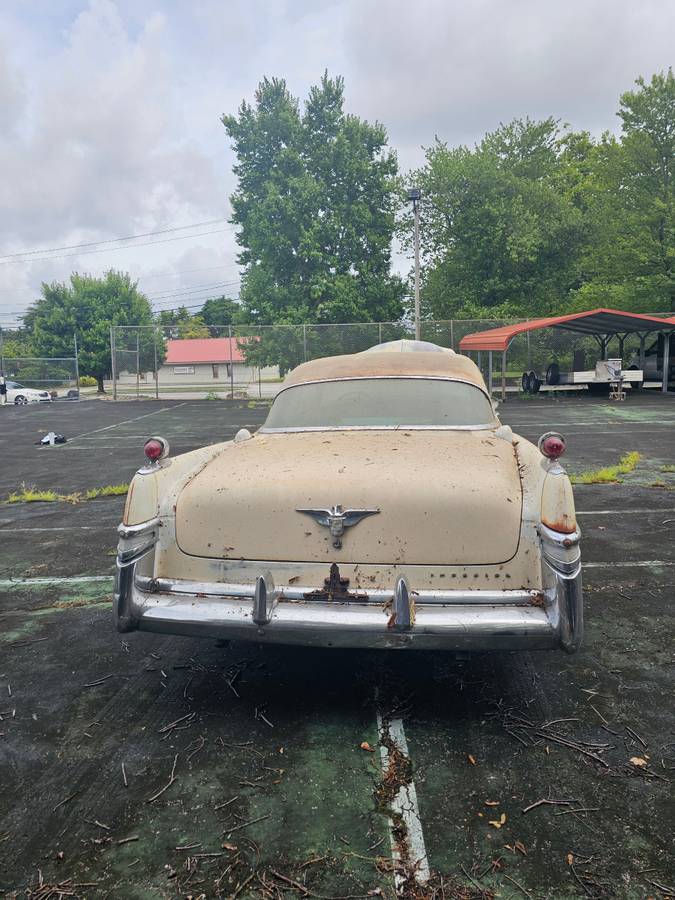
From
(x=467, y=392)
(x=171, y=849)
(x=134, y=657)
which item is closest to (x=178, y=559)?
(x=134, y=657)

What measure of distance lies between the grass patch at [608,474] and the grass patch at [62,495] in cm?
603

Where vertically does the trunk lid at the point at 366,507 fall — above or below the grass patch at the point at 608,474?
above

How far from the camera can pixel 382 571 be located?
2791 mm

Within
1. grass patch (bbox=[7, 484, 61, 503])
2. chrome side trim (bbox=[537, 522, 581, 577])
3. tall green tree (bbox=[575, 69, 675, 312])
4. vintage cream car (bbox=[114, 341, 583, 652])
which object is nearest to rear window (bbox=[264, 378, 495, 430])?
vintage cream car (bbox=[114, 341, 583, 652])

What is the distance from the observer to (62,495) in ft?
26.1

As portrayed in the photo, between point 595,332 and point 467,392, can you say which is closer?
point 467,392

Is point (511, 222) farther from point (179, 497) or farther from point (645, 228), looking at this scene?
point (179, 497)

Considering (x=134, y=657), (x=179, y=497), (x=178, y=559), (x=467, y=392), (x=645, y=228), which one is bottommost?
(x=134, y=657)

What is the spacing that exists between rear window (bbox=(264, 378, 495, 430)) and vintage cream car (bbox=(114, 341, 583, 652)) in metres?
0.70

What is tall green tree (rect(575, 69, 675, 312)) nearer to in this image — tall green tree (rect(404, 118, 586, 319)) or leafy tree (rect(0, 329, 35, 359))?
tall green tree (rect(404, 118, 586, 319))

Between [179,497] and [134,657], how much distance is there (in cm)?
116

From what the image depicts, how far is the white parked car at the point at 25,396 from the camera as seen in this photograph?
2867cm

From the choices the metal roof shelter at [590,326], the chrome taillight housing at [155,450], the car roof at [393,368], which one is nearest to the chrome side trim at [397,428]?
the car roof at [393,368]

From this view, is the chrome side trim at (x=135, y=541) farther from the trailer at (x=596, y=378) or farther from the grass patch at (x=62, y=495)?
the trailer at (x=596, y=378)
